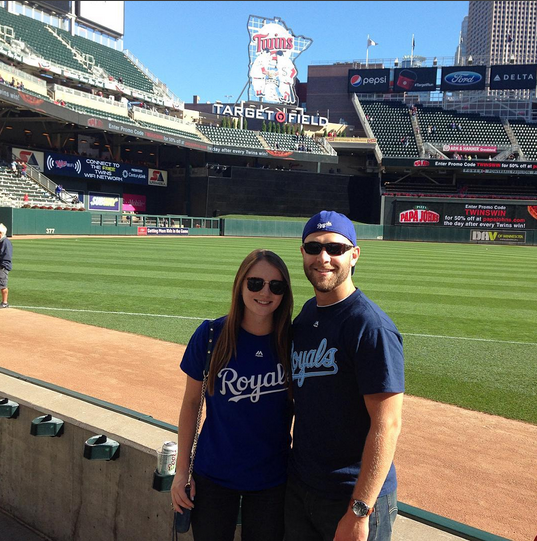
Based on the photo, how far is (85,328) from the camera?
372 inches

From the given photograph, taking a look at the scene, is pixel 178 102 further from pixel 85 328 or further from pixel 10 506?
pixel 10 506

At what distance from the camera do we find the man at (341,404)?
7.06 ft

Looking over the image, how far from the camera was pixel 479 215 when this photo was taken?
166ft

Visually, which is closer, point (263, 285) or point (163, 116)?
point (263, 285)

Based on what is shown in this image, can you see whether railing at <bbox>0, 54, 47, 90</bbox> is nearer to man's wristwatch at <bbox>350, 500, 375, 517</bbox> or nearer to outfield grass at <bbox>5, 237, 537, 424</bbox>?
outfield grass at <bbox>5, 237, 537, 424</bbox>

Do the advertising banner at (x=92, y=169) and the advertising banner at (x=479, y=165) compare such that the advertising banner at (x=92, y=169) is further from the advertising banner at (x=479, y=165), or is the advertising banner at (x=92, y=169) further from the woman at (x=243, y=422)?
the woman at (x=243, y=422)

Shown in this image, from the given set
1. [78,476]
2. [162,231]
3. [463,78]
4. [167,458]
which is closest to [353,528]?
[167,458]

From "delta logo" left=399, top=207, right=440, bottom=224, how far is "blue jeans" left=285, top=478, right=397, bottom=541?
51508 mm

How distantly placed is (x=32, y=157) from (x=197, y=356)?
4419 cm

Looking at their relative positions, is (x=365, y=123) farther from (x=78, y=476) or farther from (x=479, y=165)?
(x=78, y=476)

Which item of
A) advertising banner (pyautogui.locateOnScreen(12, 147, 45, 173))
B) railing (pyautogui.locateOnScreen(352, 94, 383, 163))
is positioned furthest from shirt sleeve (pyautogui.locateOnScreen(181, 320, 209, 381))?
railing (pyautogui.locateOnScreen(352, 94, 383, 163))

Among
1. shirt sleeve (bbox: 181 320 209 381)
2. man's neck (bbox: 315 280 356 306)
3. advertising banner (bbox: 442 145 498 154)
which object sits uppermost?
advertising banner (bbox: 442 145 498 154)

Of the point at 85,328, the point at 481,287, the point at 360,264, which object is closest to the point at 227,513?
the point at 85,328

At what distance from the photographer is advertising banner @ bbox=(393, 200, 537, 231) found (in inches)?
1975
